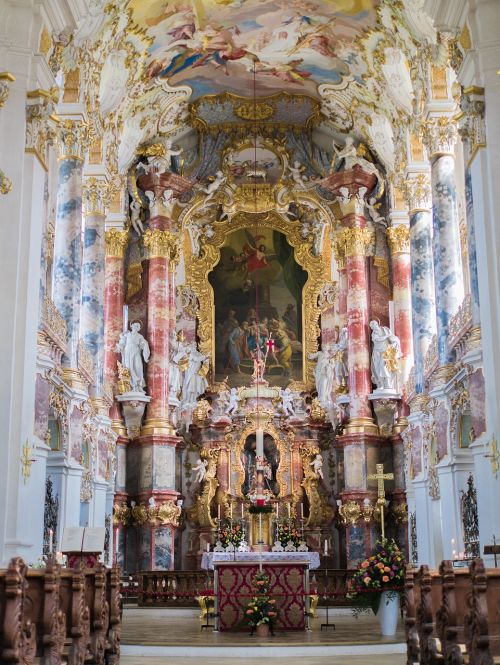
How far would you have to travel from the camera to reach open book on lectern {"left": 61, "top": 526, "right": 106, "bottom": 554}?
1188cm

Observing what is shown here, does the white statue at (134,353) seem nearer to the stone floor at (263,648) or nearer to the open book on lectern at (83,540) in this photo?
the stone floor at (263,648)

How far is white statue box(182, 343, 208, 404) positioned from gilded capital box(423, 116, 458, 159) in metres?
8.81

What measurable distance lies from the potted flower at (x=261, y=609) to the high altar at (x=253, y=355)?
25.5ft

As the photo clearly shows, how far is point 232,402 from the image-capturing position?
79.9ft

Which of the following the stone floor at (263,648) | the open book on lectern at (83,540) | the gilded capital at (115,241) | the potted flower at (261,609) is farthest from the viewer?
the gilded capital at (115,241)

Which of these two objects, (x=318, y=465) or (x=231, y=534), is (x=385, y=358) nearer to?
(x=318, y=465)

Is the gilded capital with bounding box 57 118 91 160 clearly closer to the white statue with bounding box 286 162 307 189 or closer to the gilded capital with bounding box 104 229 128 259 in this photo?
the gilded capital with bounding box 104 229 128 259

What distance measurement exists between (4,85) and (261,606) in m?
8.12

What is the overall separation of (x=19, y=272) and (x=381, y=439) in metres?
12.6

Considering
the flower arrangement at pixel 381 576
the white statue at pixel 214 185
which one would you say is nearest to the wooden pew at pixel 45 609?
the flower arrangement at pixel 381 576

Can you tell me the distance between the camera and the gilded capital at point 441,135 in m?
18.2

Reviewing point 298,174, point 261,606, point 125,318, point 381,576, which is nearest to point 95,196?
point 125,318

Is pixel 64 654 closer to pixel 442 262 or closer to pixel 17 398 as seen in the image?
pixel 17 398

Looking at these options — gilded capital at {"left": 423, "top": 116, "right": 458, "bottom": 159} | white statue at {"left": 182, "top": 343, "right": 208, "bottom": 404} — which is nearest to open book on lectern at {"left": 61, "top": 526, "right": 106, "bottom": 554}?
gilded capital at {"left": 423, "top": 116, "right": 458, "bottom": 159}
